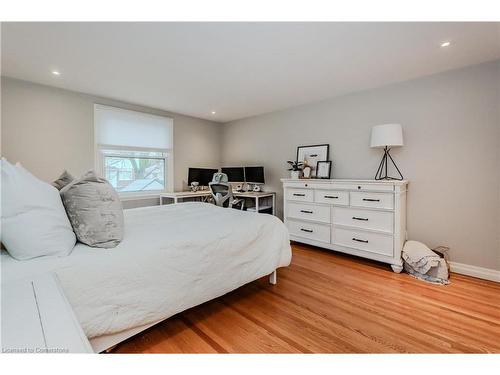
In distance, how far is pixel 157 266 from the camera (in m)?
1.45

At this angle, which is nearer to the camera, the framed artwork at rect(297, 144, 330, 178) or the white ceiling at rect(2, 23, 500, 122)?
the white ceiling at rect(2, 23, 500, 122)

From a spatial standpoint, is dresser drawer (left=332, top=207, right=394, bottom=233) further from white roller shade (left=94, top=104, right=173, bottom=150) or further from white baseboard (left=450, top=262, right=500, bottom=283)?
white roller shade (left=94, top=104, right=173, bottom=150)

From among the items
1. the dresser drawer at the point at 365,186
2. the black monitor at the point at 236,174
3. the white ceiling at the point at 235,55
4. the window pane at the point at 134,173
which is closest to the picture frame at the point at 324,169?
the dresser drawer at the point at 365,186

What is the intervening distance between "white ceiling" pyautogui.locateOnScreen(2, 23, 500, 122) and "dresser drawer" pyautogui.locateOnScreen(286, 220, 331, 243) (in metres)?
1.96

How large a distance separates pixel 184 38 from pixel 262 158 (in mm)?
2895

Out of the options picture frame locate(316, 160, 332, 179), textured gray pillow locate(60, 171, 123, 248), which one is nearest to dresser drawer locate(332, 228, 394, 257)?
picture frame locate(316, 160, 332, 179)

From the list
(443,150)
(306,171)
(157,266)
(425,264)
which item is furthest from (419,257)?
(157,266)

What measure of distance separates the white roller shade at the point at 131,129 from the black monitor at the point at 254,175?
1.61 metres

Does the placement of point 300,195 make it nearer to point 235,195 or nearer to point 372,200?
point 372,200

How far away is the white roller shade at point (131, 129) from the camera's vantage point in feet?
11.9

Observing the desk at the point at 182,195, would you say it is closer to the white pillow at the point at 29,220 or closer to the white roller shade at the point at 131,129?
the white roller shade at the point at 131,129

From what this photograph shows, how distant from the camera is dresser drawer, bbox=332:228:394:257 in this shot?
276 cm

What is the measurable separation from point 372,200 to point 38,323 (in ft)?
10.0

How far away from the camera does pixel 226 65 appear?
255 cm
